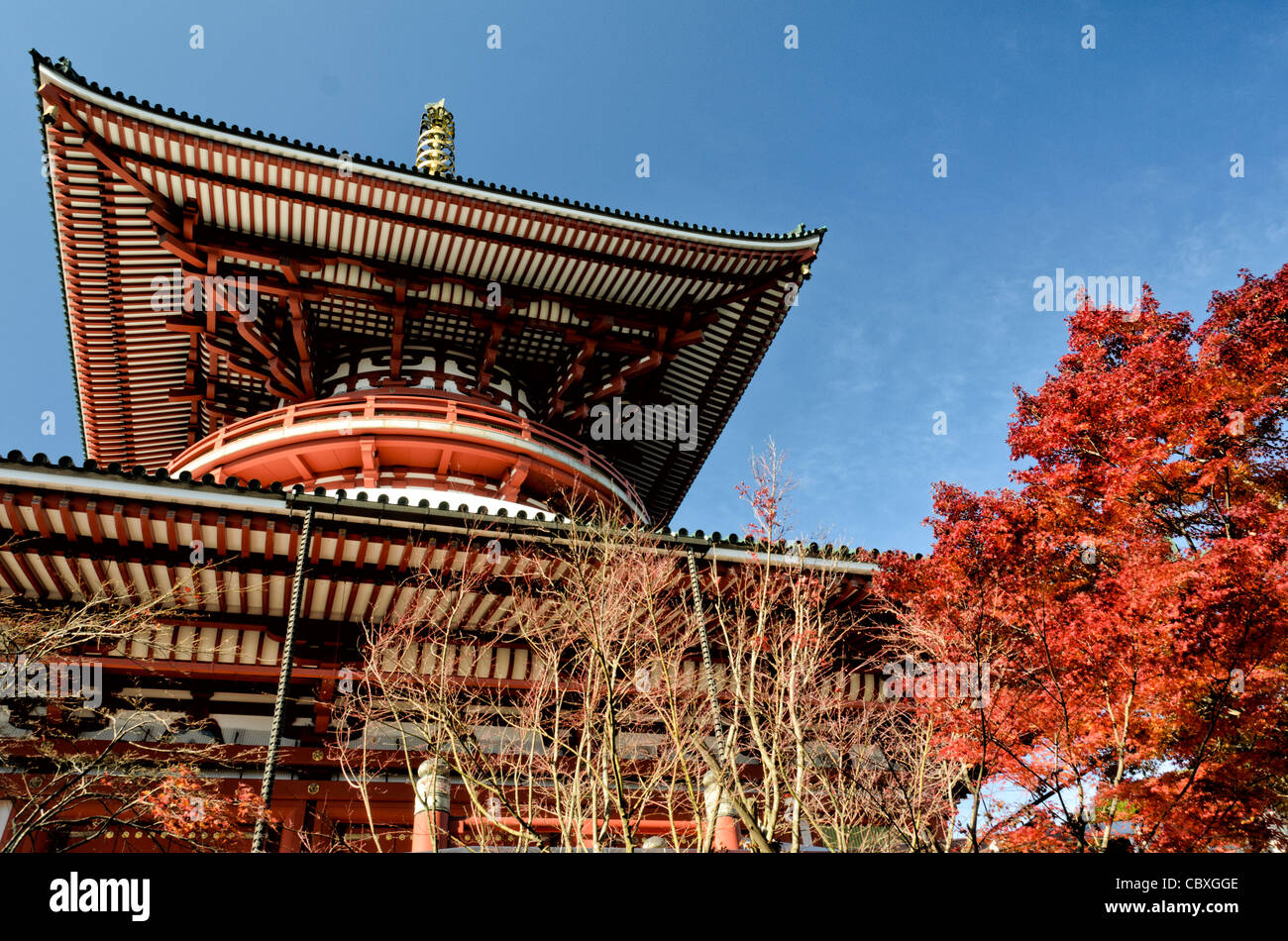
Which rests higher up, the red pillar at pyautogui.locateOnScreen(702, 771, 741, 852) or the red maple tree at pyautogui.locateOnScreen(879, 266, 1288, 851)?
the red maple tree at pyautogui.locateOnScreen(879, 266, 1288, 851)

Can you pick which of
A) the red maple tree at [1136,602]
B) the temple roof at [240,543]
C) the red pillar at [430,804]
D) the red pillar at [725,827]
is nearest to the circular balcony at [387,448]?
the temple roof at [240,543]

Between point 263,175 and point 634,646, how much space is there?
39.7ft

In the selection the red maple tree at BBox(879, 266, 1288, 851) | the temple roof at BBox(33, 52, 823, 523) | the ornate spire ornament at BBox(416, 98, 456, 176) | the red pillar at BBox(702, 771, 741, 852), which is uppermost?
the ornate spire ornament at BBox(416, 98, 456, 176)

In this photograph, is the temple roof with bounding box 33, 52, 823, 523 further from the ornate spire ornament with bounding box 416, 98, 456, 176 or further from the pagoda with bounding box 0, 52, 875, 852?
the ornate spire ornament with bounding box 416, 98, 456, 176

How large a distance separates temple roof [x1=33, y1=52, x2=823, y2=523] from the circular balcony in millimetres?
1951

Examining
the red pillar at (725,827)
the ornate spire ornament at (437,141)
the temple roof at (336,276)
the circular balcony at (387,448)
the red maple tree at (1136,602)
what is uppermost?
the ornate spire ornament at (437,141)

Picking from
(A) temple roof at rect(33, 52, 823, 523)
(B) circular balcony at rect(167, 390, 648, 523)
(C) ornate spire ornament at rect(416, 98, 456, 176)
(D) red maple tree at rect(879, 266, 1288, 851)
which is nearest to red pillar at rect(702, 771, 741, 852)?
(D) red maple tree at rect(879, 266, 1288, 851)

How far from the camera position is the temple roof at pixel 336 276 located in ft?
51.4

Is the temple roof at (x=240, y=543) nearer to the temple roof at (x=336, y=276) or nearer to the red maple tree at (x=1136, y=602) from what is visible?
the red maple tree at (x=1136, y=602)

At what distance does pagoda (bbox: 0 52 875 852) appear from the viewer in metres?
11.0

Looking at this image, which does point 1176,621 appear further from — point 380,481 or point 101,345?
point 101,345

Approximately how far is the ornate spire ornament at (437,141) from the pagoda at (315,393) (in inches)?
422

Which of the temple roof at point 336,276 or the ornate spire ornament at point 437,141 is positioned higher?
the ornate spire ornament at point 437,141
